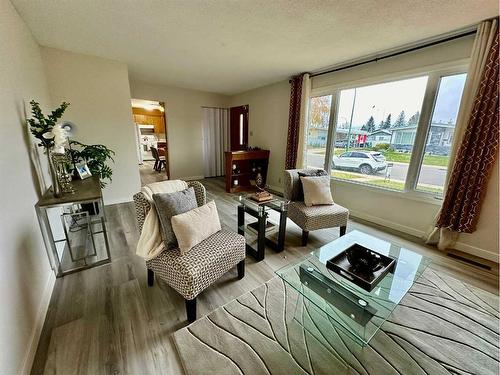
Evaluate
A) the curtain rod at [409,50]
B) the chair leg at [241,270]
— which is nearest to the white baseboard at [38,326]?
the chair leg at [241,270]

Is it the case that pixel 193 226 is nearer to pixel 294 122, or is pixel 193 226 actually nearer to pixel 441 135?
pixel 441 135

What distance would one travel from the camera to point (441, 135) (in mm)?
2523

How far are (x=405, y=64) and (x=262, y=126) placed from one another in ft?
9.43

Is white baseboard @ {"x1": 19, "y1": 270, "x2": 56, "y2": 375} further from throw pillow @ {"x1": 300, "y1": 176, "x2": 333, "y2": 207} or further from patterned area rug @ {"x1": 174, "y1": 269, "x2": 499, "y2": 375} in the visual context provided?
throw pillow @ {"x1": 300, "y1": 176, "x2": 333, "y2": 207}

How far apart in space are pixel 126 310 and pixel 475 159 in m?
3.58

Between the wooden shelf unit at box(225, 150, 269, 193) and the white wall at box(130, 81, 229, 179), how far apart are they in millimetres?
1539

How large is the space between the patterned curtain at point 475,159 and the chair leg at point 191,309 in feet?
9.35

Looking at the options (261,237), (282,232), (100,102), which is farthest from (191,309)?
(100,102)

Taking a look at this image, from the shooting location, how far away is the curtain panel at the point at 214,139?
5.72 metres

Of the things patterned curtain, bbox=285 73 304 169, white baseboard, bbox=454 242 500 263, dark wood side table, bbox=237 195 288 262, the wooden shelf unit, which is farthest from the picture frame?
white baseboard, bbox=454 242 500 263

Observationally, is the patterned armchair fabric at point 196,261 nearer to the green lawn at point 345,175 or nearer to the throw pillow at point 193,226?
the throw pillow at point 193,226

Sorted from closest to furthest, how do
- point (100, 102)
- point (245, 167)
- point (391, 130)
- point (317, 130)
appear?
1. point (391, 130)
2. point (100, 102)
3. point (317, 130)
4. point (245, 167)

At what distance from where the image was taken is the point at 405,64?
2.64 m

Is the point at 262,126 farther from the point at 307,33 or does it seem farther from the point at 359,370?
the point at 359,370
